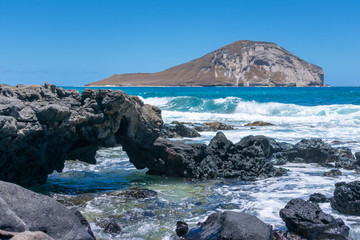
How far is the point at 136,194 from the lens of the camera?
7.07 m

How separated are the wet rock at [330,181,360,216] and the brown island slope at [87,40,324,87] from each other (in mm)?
118032

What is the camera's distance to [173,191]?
24.9 feet

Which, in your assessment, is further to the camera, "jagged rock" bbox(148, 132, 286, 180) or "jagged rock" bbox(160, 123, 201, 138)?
"jagged rock" bbox(160, 123, 201, 138)

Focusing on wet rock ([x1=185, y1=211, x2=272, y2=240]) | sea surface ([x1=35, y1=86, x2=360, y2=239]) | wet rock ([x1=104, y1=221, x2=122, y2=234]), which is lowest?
sea surface ([x1=35, y1=86, x2=360, y2=239])

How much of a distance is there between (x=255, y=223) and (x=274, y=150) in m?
7.29

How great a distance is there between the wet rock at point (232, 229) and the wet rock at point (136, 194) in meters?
2.10

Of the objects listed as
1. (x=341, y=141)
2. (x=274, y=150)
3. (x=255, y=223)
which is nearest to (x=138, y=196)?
(x=255, y=223)

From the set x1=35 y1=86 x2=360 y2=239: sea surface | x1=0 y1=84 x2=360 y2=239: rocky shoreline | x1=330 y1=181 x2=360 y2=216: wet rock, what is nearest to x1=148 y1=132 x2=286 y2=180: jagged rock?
x1=0 y1=84 x2=360 y2=239: rocky shoreline

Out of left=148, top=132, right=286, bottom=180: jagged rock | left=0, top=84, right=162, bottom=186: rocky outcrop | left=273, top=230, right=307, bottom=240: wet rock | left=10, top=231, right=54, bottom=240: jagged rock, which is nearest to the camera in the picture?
left=10, top=231, right=54, bottom=240: jagged rock

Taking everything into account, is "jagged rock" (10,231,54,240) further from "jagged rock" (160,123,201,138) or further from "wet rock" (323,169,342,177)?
"jagged rock" (160,123,201,138)

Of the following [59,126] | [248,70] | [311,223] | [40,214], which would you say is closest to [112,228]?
[40,214]

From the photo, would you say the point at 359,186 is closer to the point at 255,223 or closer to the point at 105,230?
the point at 255,223

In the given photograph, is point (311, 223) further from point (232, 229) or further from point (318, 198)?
point (318, 198)

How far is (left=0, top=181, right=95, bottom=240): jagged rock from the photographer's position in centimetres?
424
